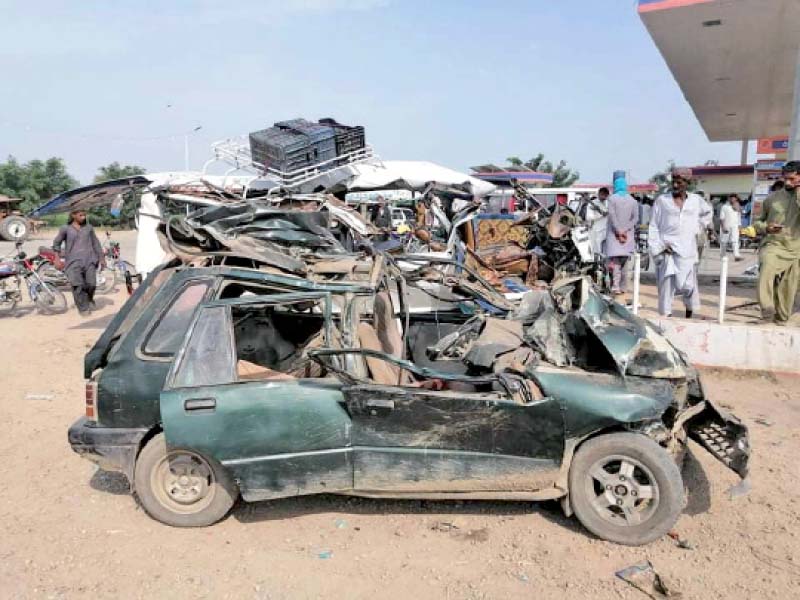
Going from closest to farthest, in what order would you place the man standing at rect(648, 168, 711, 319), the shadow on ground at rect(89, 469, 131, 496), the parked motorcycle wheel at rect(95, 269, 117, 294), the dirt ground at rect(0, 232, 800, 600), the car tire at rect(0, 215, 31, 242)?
the dirt ground at rect(0, 232, 800, 600) → the shadow on ground at rect(89, 469, 131, 496) → the man standing at rect(648, 168, 711, 319) → the parked motorcycle wheel at rect(95, 269, 117, 294) → the car tire at rect(0, 215, 31, 242)

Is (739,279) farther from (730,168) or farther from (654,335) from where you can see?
(730,168)

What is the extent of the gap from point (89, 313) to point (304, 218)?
6.66 metres

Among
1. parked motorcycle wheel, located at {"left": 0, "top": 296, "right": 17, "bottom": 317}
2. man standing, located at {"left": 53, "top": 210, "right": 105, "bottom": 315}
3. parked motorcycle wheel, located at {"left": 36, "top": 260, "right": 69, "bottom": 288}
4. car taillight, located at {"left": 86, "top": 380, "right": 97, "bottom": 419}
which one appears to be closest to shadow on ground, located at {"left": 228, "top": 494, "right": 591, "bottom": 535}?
car taillight, located at {"left": 86, "top": 380, "right": 97, "bottom": 419}

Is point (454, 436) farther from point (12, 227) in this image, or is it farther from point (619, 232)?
point (12, 227)

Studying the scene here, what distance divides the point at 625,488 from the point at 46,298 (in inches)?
433

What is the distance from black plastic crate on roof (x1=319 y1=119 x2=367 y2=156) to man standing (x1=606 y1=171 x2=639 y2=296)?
16.8 ft

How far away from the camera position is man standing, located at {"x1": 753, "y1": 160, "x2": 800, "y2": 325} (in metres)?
6.65

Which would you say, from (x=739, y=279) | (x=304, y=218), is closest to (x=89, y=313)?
(x=304, y=218)

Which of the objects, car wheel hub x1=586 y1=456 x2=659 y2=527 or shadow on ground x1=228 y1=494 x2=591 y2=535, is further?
shadow on ground x1=228 y1=494 x2=591 y2=535

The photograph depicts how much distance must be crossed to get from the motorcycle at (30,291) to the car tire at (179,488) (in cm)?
907

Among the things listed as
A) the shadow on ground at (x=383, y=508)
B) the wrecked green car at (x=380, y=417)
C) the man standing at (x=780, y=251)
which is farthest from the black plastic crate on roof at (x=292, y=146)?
the shadow on ground at (x=383, y=508)

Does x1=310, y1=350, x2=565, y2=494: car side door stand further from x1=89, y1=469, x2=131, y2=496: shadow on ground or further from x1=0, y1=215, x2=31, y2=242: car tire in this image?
x1=0, y1=215, x2=31, y2=242: car tire

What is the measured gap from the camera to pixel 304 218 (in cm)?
604

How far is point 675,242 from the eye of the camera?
24.0 ft
